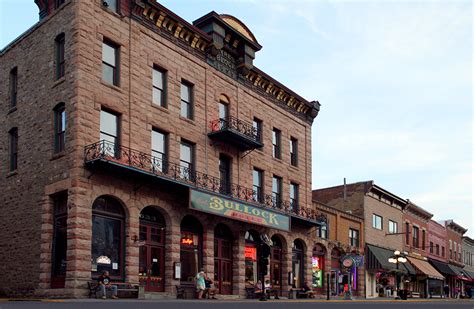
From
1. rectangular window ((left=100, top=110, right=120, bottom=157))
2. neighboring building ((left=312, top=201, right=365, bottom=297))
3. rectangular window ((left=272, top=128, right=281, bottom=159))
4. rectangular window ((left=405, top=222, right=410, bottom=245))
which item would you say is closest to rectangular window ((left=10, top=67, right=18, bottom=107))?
rectangular window ((left=100, top=110, right=120, bottom=157))

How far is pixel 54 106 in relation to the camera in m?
25.9

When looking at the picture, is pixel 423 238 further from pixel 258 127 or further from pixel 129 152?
pixel 129 152

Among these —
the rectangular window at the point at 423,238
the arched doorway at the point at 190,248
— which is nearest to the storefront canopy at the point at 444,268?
the rectangular window at the point at 423,238

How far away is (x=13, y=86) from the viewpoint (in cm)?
2928

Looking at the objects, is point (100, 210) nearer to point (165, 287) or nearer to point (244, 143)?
point (165, 287)

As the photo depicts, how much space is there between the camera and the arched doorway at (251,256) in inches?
1331

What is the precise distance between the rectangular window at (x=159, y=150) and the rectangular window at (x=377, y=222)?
1015 inches

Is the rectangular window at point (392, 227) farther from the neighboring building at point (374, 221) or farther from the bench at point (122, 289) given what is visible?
the bench at point (122, 289)

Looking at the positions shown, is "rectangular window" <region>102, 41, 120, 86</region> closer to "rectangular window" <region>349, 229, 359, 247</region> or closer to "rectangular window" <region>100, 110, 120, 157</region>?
"rectangular window" <region>100, 110, 120, 157</region>

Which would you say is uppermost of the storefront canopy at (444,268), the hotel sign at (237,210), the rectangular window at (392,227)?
the hotel sign at (237,210)

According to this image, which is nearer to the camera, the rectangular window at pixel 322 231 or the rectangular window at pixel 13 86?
the rectangular window at pixel 13 86

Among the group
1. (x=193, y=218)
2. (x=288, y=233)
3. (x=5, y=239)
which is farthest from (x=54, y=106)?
(x=288, y=233)

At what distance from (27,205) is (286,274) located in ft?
54.0

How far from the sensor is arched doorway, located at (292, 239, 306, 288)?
125 feet
